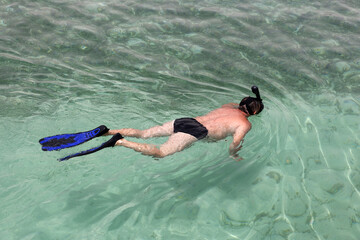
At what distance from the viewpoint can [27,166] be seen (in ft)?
14.9

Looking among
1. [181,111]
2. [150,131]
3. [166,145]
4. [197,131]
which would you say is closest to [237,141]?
[197,131]

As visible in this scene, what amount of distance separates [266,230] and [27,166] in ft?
10.6

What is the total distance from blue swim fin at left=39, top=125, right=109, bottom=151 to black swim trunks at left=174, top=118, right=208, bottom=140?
1.10 metres

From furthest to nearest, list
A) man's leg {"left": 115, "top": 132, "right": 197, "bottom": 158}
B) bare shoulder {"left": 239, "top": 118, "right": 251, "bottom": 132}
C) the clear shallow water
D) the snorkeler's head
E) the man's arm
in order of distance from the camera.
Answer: the snorkeler's head
bare shoulder {"left": 239, "top": 118, "right": 251, "bottom": 132}
the man's arm
man's leg {"left": 115, "top": 132, "right": 197, "bottom": 158}
the clear shallow water

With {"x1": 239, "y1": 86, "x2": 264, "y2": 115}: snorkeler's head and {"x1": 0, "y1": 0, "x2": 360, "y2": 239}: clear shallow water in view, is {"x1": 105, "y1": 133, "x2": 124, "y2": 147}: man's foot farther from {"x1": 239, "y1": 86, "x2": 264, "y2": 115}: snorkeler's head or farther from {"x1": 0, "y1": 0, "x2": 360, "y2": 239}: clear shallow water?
{"x1": 239, "y1": 86, "x2": 264, "y2": 115}: snorkeler's head

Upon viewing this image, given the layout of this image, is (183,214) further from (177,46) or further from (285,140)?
(177,46)

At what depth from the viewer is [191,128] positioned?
4.93 meters

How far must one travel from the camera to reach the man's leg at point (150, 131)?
4.95 m

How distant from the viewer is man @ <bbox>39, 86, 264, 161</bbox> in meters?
4.57

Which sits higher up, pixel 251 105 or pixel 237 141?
pixel 251 105

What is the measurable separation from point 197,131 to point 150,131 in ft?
2.35

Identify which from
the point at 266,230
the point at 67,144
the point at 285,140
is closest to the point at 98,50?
the point at 67,144

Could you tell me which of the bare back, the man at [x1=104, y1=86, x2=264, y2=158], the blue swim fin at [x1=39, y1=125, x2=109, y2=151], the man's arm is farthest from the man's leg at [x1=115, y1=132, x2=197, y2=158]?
the man's arm

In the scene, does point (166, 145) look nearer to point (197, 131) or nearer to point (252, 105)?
point (197, 131)
